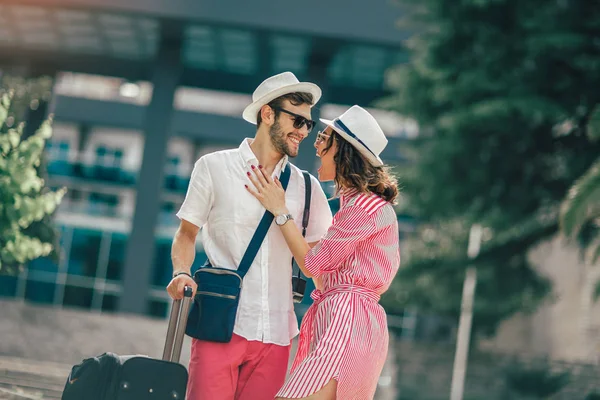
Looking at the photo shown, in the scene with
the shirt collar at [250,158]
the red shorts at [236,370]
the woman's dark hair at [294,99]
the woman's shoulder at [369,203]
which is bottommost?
the red shorts at [236,370]

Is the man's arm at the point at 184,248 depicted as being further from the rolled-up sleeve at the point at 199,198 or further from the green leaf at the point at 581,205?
the green leaf at the point at 581,205

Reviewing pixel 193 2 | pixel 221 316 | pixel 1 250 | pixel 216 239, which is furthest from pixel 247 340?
pixel 193 2

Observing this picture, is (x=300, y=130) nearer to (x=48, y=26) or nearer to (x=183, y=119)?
(x=48, y=26)

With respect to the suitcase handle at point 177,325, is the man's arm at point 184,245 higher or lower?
higher

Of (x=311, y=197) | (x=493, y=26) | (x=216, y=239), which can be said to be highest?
(x=493, y=26)

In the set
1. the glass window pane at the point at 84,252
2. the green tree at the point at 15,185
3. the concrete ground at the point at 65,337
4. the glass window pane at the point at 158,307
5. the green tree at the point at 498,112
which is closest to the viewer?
the green tree at the point at 15,185

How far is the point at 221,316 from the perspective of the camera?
3.51 metres

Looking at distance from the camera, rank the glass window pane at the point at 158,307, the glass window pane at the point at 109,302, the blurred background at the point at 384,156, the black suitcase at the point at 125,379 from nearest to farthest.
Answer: the black suitcase at the point at 125,379 → the blurred background at the point at 384,156 → the glass window pane at the point at 158,307 → the glass window pane at the point at 109,302

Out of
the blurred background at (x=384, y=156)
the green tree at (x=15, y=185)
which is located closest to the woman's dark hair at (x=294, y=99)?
the green tree at (x=15, y=185)

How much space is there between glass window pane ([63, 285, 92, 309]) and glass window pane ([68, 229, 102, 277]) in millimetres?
562

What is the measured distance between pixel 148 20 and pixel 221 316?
70.2 ft

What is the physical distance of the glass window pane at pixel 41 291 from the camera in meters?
34.5

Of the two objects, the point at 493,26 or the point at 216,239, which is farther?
the point at 493,26

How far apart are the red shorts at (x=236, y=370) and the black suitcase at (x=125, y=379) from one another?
0.53ft
